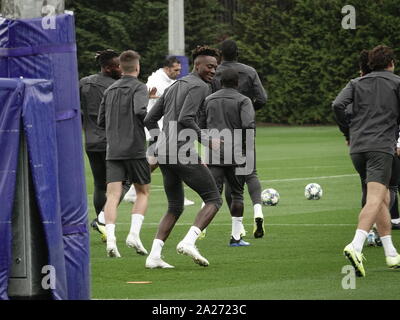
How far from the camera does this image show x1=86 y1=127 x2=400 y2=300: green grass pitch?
10430mm

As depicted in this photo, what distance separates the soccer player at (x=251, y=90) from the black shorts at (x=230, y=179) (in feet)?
1.09

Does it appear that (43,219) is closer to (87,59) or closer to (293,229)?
(293,229)

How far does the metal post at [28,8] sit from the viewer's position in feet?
28.5

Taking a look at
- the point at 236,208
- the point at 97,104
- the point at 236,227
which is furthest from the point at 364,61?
the point at 97,104

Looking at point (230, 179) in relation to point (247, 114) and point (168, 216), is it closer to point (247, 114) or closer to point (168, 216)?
point (247, 114)

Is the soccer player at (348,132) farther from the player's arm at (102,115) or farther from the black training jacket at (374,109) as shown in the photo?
the player's arm at (102,115)

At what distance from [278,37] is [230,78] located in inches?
1555

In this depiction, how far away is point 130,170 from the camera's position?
13.2 m

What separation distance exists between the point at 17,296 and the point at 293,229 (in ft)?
24.5

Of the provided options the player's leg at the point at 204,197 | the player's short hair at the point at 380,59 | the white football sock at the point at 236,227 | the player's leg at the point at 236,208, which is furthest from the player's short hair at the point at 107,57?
the player's short hair at the point at 380,59

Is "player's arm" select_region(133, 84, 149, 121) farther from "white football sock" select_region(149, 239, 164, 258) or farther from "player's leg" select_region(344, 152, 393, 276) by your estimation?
"player's leg" select_region(344, 152, 393, 276)

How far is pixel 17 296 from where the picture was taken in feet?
27.9

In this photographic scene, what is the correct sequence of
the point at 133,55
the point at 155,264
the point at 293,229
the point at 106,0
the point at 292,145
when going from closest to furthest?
1. the point at 155,264
2. the point at 133,55
3. the point at 293,229
4. the point at 292,145
5. the point at 106,0

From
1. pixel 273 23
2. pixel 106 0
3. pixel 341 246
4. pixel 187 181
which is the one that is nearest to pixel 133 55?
pixel 187 181
